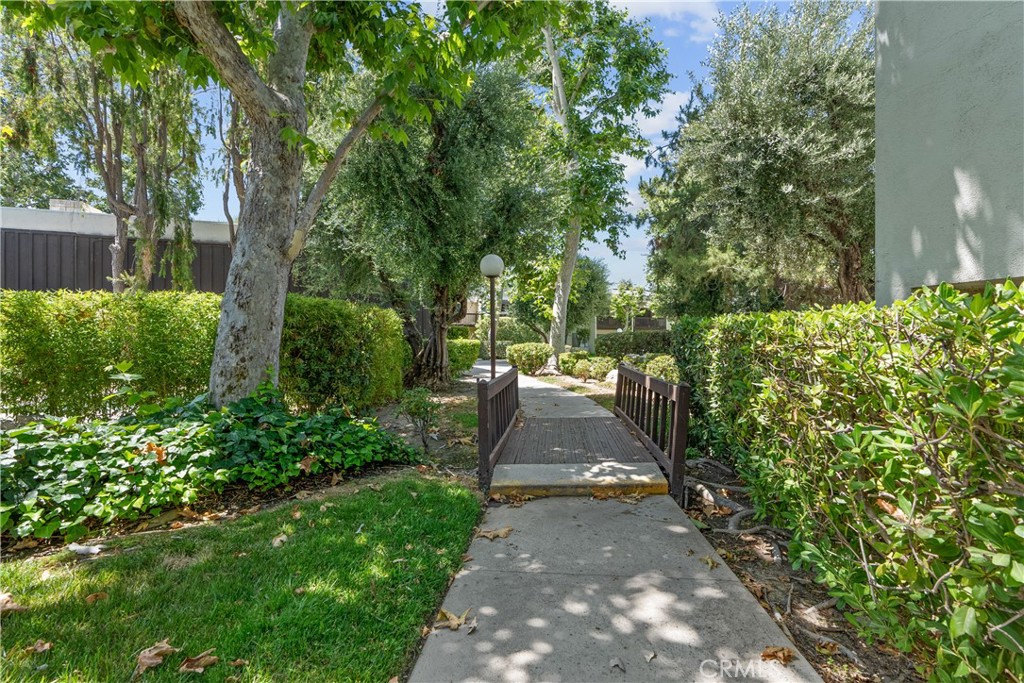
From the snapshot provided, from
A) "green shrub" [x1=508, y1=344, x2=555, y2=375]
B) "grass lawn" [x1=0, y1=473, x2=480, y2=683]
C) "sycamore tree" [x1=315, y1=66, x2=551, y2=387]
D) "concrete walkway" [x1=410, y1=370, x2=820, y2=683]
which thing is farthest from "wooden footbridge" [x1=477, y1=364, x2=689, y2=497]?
"green shrub" [x1=508, y1=344, x2=555, y2=375]

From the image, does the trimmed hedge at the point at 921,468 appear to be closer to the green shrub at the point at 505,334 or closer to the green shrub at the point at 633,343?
the green shrub at the point at 633,343

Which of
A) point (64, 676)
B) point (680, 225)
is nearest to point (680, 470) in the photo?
point (64, 676)

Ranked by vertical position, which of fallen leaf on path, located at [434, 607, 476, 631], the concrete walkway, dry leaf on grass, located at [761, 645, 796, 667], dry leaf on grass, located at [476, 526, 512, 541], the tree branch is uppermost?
the tree branch

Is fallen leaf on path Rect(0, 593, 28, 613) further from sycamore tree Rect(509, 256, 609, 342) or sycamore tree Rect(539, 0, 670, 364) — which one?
sycamore tree Rect(509, 256, 609, 342)

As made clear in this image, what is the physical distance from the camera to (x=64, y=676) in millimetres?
1752

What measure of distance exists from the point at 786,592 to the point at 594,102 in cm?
1540

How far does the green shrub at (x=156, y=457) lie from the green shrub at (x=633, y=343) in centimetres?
1460

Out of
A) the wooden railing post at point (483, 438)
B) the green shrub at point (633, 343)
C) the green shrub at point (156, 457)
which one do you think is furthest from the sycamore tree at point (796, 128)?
the green shrub at point (156, 457)

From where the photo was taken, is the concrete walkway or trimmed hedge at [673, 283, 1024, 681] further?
the concrete walkway

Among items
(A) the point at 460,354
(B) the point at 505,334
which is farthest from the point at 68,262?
(B) the point at 505,334

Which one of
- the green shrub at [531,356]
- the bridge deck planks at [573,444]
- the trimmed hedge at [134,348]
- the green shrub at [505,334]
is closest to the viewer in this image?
the bridge deck planks at [573,444]

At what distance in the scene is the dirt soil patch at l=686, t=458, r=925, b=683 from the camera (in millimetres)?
1963

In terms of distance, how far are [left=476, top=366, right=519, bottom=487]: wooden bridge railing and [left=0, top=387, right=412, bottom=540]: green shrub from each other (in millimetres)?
1076

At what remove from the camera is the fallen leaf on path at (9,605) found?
2115 mm
